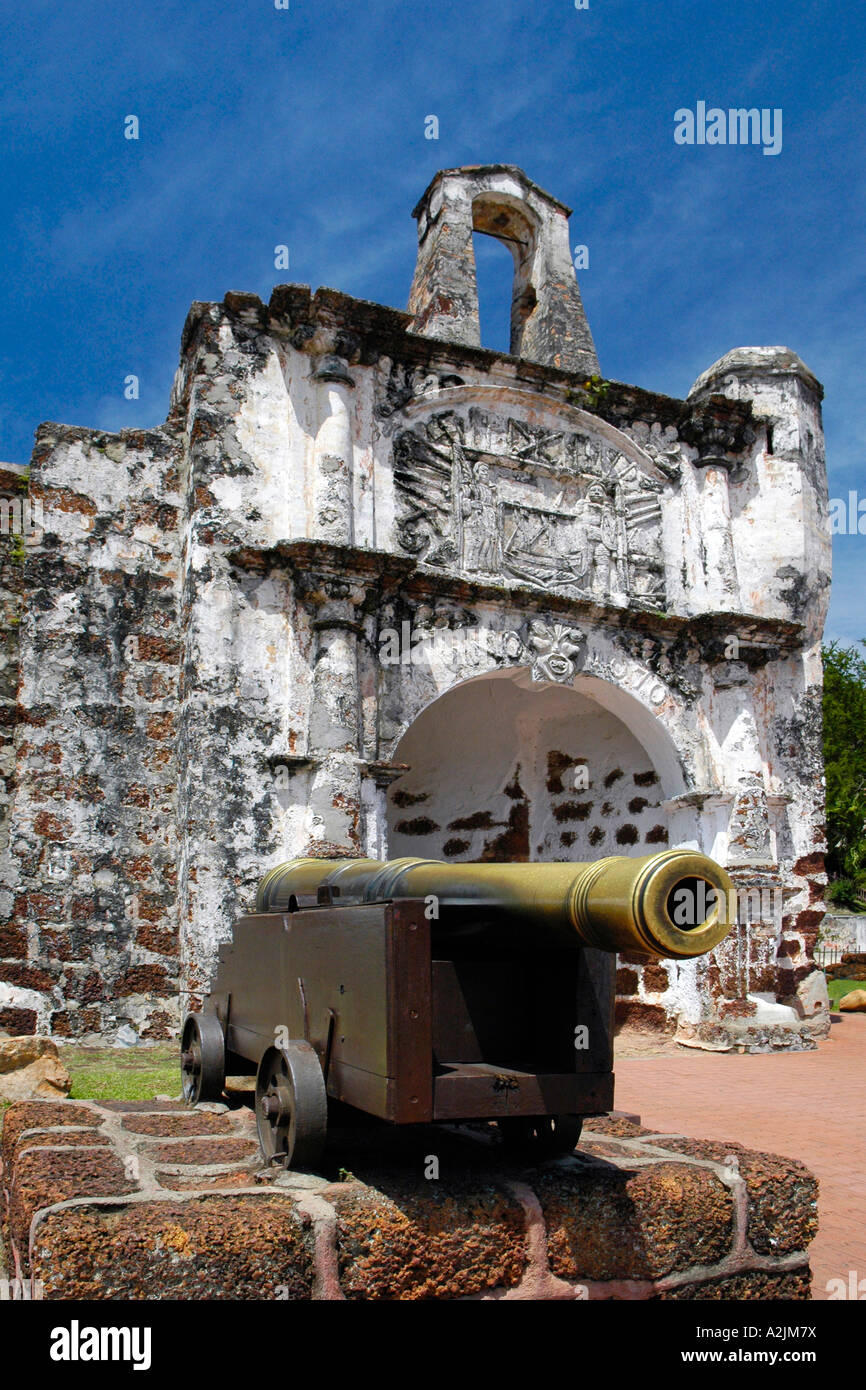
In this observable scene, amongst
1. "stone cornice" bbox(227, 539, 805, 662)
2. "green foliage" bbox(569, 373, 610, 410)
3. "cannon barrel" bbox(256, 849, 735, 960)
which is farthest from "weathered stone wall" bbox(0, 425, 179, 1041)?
"cannon barrel" bbox(256, 849, 735, 960)

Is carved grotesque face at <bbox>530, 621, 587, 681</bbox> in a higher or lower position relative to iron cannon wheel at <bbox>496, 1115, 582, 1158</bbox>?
higher

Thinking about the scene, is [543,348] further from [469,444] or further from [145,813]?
[145,813]

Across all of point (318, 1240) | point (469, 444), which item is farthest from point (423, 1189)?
point (469, 444)

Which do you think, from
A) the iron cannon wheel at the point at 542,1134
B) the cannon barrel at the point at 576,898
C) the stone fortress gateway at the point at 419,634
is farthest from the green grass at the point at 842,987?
the cannon barrel at the point at 576,898

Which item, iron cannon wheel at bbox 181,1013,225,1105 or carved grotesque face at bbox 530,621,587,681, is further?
carved grotesque face at bbox 530,621,587,681

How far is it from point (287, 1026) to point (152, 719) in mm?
4387

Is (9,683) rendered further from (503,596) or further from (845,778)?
(845,778)

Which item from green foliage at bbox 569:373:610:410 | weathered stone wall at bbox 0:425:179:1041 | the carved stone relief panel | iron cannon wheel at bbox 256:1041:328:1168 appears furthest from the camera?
green foliage at bbox 569:373:610:410

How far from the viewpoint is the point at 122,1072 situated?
611 cm

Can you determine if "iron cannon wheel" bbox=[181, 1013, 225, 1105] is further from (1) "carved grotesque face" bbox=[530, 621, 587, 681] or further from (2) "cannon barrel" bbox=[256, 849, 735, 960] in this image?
(1) "carved grotesque face" bbox=[530, 621, 587, 681]

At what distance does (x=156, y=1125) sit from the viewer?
3.73m

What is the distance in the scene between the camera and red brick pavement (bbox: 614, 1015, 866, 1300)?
3.86 m

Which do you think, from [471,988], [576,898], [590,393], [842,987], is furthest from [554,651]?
[842,987]
